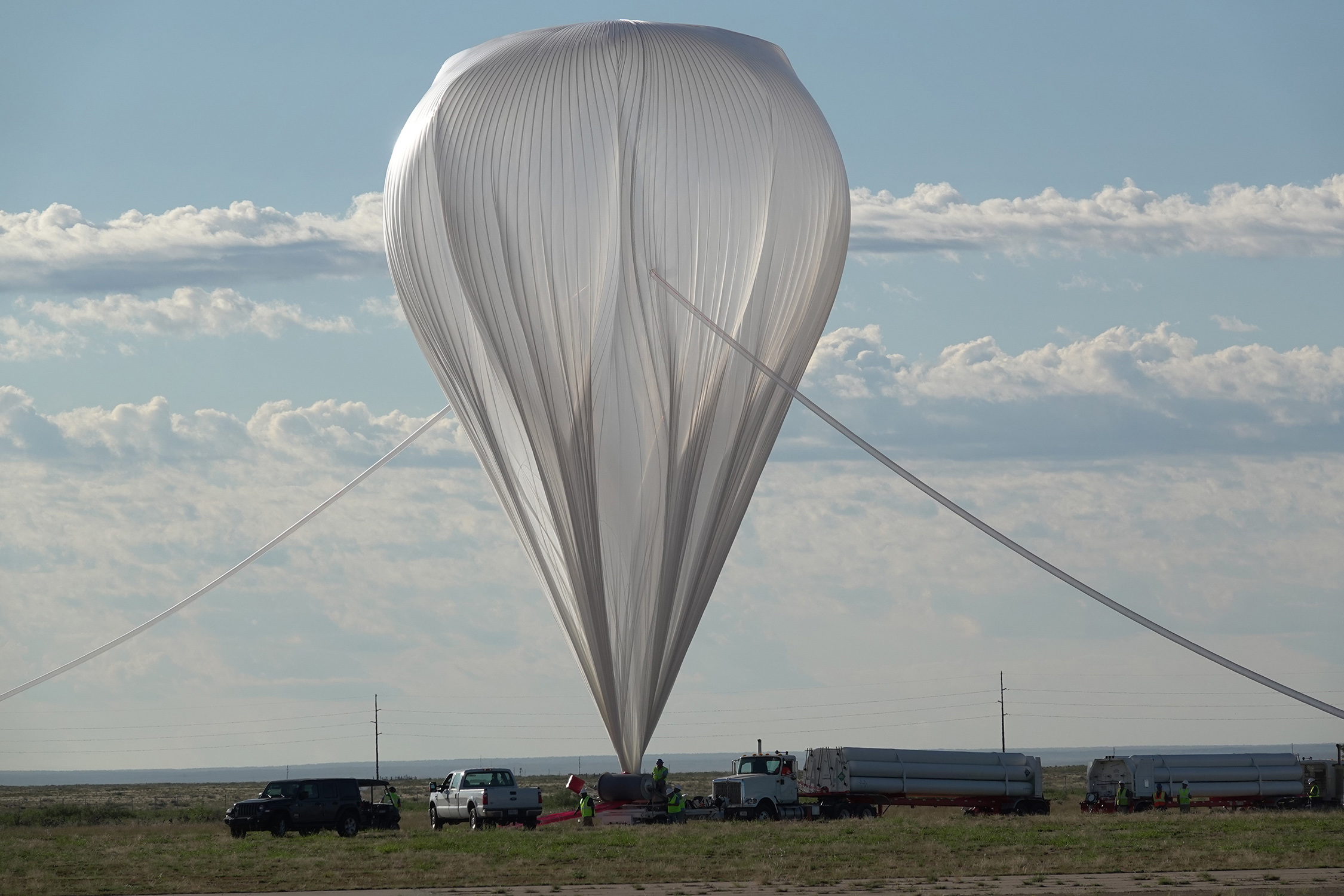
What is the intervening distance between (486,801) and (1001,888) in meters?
17.2

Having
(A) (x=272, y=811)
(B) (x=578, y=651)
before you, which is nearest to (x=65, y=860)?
(A) (x=272, y=811)

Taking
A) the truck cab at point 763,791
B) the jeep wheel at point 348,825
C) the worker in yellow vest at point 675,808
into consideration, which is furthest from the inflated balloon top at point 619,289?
the jeep wheel at point 348,825

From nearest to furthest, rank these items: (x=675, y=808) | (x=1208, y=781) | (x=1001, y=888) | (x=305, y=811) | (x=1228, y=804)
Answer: (x=1001, y=888), (x=675, y=808), (x=305, y=811), (x=1208, y=781), (x=1228, y=804)

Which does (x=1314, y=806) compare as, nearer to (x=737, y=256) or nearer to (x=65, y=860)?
(x=737, y=256)

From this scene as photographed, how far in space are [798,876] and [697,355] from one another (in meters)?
8.79

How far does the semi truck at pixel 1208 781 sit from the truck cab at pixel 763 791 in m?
9.05

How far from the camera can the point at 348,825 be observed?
34.1 metres

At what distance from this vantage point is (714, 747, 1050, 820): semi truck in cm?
3534

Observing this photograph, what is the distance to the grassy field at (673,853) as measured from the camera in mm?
22281

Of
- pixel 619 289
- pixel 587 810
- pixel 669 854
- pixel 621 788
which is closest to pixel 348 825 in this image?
pixel 587 810

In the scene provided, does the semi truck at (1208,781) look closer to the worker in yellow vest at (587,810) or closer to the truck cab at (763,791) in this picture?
the truck cab at (763,791)

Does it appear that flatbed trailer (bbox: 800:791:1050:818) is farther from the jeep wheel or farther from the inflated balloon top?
the inflated balloon top

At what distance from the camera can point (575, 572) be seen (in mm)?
25328

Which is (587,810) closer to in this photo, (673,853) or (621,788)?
(621,788)
